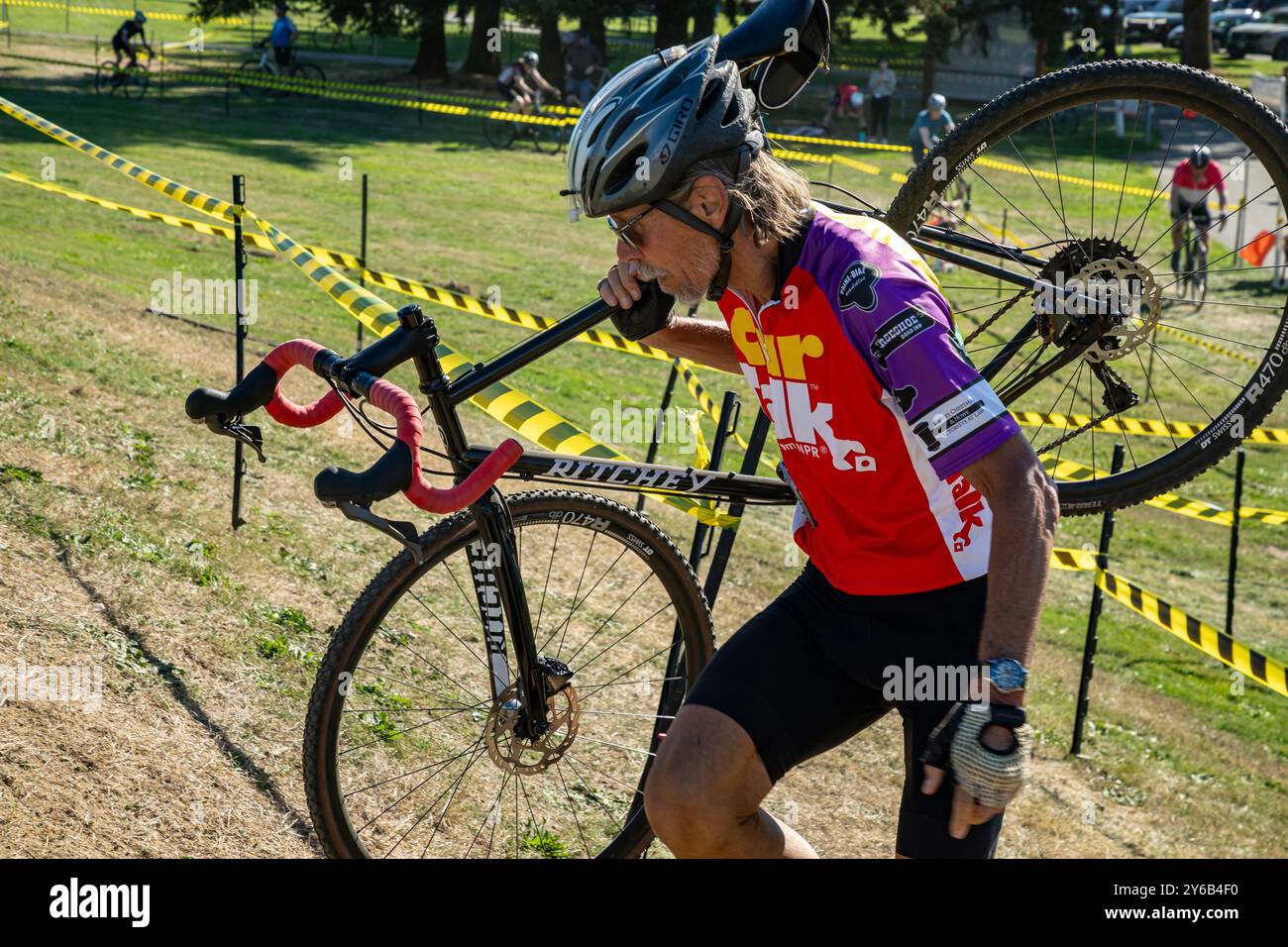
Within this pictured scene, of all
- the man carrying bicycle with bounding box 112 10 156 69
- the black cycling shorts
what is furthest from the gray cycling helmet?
the man carrying bicycle with bounding box 112 10 156 69

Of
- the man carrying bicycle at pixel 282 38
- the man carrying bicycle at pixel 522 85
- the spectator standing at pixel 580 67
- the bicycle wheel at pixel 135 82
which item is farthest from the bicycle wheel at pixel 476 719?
the man carrying bicycle at pixel 282 38

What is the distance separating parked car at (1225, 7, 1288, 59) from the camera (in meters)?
49.3

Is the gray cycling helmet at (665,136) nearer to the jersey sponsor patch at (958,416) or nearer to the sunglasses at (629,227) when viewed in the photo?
the sunglasses at (629,227)

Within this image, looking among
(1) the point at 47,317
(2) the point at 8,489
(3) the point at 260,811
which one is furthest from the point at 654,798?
(1) the point at 47,317

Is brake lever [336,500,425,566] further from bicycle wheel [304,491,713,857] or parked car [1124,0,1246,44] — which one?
parked car [1124,0,1246,44]

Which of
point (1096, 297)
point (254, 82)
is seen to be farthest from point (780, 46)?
point (254, 82)

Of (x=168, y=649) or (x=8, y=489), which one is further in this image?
(x=8, y=489)

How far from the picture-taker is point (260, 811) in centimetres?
413

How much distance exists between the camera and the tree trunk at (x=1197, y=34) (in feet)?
107

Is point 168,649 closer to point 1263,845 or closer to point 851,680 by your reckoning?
point 851,680

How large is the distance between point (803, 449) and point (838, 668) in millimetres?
575

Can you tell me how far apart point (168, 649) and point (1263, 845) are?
524 cm

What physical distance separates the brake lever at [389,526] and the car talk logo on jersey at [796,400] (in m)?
0.95

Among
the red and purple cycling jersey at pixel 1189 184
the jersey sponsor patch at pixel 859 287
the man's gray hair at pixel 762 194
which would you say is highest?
the red and purple cycling jersey at pixel 1189 184
